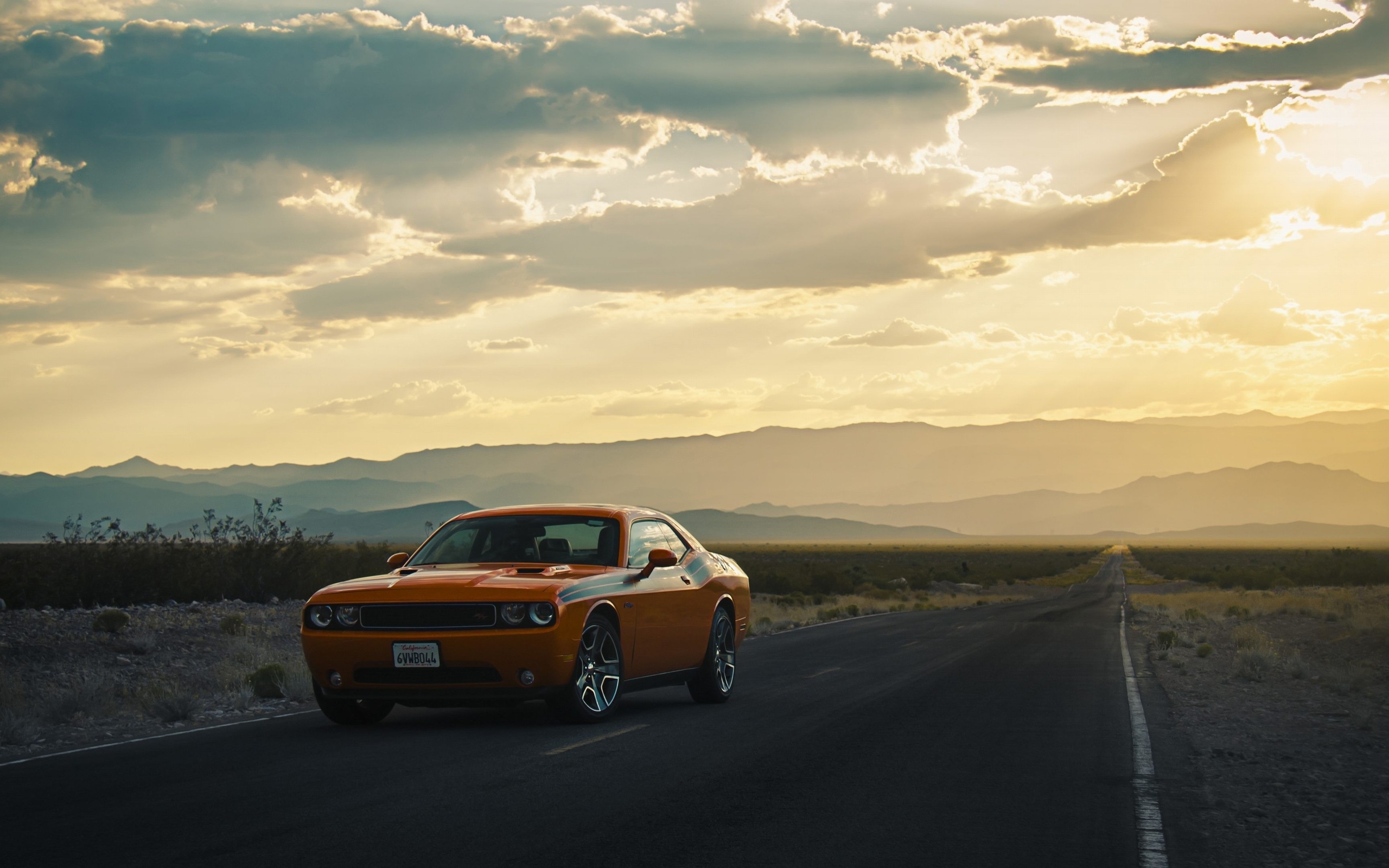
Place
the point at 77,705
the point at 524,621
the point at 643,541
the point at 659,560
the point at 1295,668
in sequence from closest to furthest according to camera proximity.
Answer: the point at 524,621 → the point at 659,560 → the point at 643,541 → the point at 77,705 → the point at 1295,668

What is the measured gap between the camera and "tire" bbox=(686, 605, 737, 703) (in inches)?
485

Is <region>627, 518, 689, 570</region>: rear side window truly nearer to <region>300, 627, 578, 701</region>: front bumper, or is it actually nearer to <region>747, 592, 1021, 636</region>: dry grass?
<region>300, 627, 578, 701</region>: front bumper

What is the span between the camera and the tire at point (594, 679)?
10.2m

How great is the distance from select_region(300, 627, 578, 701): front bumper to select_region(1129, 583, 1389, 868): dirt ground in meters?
4.70

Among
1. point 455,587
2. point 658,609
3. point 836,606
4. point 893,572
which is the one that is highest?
point 455,587

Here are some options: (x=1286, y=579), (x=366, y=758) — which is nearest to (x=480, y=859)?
(x=366, y=758)

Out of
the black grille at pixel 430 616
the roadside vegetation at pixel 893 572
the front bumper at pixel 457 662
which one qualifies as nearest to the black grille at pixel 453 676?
the front bumper at pixel 457 662

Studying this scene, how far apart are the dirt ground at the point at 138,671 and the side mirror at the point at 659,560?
13.6ft

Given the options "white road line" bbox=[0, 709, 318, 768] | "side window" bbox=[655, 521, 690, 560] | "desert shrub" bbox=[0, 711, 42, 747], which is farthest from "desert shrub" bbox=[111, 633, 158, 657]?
"side window" bbox=[655, 521, 690, 560]

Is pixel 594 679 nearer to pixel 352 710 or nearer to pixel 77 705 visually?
pixel 352 710

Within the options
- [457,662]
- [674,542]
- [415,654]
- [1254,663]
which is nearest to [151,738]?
[415,654]

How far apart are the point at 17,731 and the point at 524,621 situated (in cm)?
449

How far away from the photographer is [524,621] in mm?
9750

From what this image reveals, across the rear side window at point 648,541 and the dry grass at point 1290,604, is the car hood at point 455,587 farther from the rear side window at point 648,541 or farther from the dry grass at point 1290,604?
the dry grass at point 1290,604
